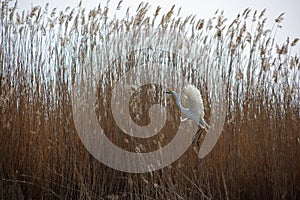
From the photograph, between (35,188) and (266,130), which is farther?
(266,130)

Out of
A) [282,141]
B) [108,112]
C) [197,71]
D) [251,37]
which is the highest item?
[251,37]

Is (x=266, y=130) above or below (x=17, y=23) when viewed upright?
below

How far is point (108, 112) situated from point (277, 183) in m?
1.09

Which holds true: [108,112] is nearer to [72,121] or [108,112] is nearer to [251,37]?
[72,121]

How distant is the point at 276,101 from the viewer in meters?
2.80

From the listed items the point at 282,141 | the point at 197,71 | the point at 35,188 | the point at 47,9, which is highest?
the point at 47,9

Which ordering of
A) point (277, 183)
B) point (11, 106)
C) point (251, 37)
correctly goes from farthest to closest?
1. point (251, 37)
2. point (11, 106)
3. point (277, 183)

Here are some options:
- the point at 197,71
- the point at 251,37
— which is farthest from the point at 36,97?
the point at 251,37

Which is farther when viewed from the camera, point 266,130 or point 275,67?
point 275,67

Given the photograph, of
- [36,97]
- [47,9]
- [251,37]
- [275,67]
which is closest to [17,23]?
[47,9]

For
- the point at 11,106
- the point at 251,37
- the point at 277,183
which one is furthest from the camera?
the point at 251,37

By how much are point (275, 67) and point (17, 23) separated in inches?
71.2

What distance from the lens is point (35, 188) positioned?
2.46 metres

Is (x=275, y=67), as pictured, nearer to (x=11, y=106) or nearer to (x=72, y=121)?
(x=72, y=121)
